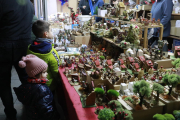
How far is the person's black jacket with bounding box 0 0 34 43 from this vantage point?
1996 millimetres

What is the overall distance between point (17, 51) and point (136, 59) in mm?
1514

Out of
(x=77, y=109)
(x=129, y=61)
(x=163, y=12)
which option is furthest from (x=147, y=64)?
(x=163, y=12)

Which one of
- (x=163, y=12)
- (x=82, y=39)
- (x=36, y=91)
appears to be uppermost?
(x=163, y=12)

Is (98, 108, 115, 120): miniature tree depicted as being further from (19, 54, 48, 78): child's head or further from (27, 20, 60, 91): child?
(27, 20, 60, 91): child

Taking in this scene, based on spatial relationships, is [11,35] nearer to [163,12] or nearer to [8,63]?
[8,63]

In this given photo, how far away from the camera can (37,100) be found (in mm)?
1620

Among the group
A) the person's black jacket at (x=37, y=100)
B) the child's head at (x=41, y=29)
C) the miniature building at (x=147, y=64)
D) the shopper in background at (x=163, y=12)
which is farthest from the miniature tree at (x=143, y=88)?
the shopper in background at (x=163, y=12)

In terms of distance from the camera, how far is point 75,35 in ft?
13.0

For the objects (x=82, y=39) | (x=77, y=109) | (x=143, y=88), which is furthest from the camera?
(x=82, y=39)

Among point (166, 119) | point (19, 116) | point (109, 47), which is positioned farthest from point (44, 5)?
point (166, 119)

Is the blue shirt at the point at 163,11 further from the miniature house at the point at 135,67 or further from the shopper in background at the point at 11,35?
the shopper in background at the point at 11,35

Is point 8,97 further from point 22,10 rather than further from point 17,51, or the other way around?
point 22,10

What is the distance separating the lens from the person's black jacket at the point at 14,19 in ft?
6.55

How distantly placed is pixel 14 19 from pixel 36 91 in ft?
3.13
